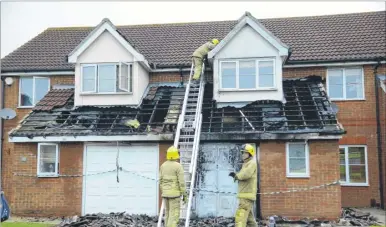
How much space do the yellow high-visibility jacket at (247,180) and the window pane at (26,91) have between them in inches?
491

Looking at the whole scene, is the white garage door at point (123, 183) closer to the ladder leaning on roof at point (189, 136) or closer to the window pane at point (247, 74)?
the ladder leaning on roof at point (189, 136)

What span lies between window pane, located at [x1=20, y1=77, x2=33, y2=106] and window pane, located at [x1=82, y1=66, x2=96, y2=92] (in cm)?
395

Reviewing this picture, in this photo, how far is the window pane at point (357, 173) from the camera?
16219 mm

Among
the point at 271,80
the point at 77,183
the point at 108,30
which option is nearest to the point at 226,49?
the point at 271,80

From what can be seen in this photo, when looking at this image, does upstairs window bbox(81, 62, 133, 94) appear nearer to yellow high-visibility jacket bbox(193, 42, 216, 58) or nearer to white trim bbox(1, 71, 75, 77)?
white trim bbox(1, 71, 75, 77)

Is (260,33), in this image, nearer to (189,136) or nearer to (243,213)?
(189,136)

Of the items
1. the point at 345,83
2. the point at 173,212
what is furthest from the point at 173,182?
the point at 345,83

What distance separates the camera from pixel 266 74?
15.2m

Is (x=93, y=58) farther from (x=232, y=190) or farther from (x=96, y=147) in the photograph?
(x=232, y=190)

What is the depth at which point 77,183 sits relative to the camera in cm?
1398

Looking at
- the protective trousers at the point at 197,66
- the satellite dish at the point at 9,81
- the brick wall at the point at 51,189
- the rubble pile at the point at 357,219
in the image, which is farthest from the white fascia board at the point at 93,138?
the rubble pile at the point at 357,219

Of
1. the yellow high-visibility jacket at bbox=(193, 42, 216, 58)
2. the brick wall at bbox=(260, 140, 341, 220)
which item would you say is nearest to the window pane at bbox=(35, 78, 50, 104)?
the yellow high-visibility jacket at bbox=(193, 42, 216, 58)

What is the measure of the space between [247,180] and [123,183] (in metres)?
5.90

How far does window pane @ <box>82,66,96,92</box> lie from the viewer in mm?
15789
